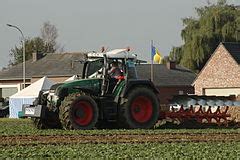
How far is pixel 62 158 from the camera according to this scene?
38.9ft

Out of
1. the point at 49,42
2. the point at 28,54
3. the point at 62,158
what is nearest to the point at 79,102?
the point at 62,158

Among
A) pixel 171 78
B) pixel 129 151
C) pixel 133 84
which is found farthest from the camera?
pixel 171 78

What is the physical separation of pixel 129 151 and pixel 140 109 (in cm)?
979

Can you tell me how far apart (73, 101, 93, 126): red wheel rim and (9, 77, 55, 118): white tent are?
947 inches

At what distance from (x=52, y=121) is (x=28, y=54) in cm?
8428

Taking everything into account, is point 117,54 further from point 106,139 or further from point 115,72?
point 106,139

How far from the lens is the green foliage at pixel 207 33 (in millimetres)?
67875

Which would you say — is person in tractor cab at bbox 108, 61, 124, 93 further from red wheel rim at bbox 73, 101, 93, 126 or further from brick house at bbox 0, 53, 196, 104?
brick house at bbox 0, 53, 196, 104

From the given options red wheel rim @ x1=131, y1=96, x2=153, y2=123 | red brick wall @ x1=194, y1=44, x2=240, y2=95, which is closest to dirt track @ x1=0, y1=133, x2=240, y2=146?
red wheel rim @ x1=131, y1=96, x2=153, y2=123

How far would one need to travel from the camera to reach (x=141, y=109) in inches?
910

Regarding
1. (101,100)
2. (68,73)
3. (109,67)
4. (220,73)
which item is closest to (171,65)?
(68,73)

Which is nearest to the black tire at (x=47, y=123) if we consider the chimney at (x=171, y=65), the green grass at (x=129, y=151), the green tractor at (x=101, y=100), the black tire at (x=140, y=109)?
the green tractor at (x=101, y=100)

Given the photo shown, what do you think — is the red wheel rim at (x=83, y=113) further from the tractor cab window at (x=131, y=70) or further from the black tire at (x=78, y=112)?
the tractor cab window at (x=131, y=70)

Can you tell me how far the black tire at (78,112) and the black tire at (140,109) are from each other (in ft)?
3.81
